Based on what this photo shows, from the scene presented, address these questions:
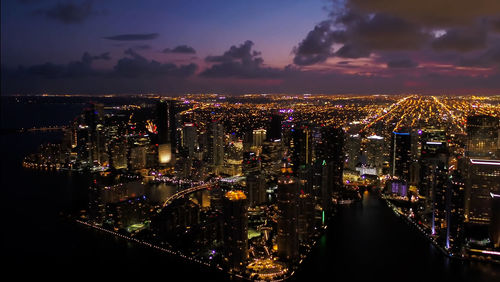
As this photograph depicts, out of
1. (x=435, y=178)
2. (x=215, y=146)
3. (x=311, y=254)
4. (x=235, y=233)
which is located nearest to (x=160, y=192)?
(x=215, y=146)

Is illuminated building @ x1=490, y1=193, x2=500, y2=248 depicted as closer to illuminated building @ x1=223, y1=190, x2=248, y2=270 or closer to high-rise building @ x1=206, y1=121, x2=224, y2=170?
illuminated building @ x1=223, y1=190, x2=248, y2=270

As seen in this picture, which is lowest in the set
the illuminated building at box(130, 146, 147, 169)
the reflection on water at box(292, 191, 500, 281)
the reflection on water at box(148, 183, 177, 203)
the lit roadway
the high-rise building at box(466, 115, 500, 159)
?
the reflection on water at box(292, 191, 500, 281)

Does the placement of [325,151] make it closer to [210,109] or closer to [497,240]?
[497,240]

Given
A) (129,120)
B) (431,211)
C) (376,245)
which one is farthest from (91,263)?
(129,120)

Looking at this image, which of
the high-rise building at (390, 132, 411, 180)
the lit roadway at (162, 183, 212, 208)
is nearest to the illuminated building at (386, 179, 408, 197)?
the high-rise building at (390, 132, 411, 180)

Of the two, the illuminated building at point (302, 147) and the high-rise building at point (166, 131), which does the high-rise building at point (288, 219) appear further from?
the high-rise building at point (166, 131)

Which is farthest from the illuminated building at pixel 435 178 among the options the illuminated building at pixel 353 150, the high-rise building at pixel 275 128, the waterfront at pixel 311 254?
the high-rise building at pixel 275 128

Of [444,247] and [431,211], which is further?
[431,211]

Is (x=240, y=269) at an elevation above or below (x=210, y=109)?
below
